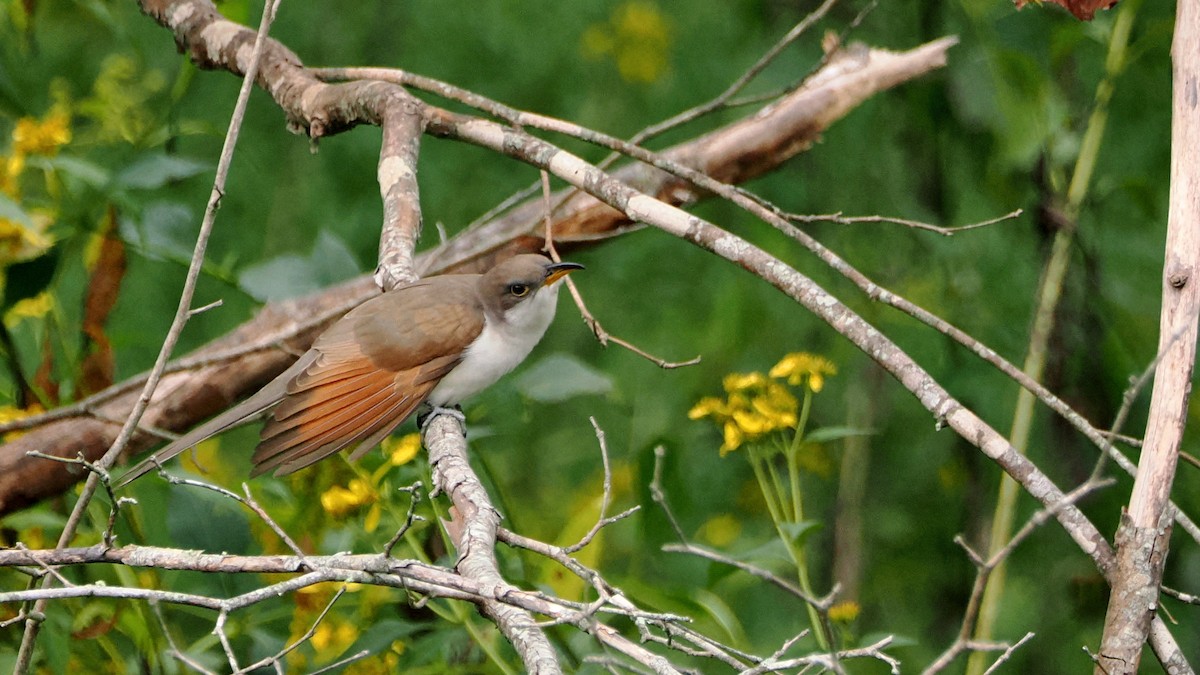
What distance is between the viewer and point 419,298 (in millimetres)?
3299

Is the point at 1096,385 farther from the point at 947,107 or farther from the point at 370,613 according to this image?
the point at 370,613

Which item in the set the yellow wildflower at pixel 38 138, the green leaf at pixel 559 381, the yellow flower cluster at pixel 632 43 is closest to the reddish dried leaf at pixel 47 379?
the yellow wildflower at pixel 38 138

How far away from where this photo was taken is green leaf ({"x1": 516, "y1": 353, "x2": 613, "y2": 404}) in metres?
3.36

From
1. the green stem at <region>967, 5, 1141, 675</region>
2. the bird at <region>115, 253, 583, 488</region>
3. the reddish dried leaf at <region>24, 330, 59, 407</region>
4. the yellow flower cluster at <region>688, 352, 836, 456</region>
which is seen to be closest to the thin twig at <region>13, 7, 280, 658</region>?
the bird at <region>115, 253, 583, 488</region>

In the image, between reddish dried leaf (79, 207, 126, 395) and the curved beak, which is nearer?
the curved beak

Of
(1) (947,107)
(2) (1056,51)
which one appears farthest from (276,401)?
(1) (947,107)

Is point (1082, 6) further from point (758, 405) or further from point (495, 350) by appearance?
point (495, 350)

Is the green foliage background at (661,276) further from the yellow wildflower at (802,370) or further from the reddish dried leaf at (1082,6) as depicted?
the reddish dried leaf at (1082,6)

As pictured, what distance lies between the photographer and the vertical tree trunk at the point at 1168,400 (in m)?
1.74

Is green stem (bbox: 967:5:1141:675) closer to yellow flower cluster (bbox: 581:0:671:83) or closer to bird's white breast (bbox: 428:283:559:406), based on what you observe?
bird's white breast (bbox: 428:283:559:406)

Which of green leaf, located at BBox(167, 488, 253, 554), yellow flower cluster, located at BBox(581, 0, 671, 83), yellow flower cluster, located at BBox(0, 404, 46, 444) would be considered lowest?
green leaf, located at BBox(167, 488, 253, 554)

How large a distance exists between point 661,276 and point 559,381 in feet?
9.19

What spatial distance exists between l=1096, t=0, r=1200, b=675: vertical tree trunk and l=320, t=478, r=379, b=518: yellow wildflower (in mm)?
1721

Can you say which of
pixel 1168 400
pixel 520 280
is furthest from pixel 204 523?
pixel 1168 400
